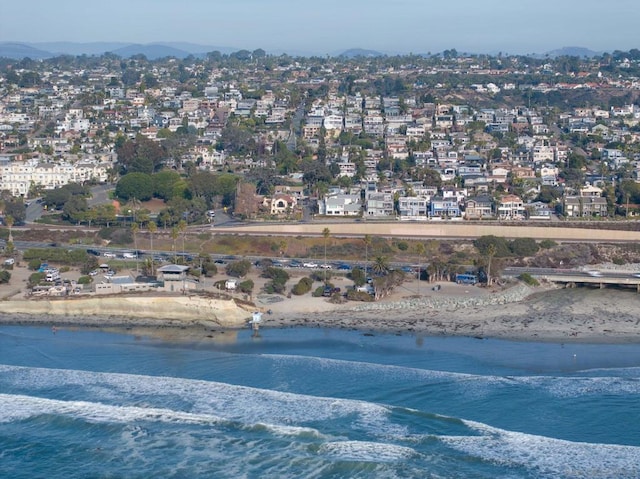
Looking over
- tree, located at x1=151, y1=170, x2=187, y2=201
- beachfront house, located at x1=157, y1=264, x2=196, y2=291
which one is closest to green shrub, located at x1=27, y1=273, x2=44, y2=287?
beachfront house, located at x1=157, y1=264, x2=196, y2=291

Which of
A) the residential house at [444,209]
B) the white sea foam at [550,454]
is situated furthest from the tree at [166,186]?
the white sea foam at [550,454]

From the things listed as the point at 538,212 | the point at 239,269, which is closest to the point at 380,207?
the point at 538,212

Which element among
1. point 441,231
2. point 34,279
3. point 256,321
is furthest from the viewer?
point 441,231

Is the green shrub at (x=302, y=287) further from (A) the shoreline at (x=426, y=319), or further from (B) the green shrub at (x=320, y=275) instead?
(B) the green shrub at (x=320, y=275)

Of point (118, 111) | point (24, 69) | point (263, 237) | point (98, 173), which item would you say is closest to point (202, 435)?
point (263, 237)

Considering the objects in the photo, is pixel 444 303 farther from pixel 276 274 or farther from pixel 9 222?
pixel 9 222

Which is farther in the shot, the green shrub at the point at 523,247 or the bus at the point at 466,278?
the green shrub at the point at 523,247
